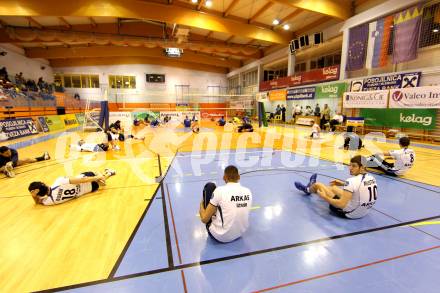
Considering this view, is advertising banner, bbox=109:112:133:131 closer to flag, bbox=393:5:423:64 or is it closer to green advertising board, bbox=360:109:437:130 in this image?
green advertising board, bbox=360:109:437:130

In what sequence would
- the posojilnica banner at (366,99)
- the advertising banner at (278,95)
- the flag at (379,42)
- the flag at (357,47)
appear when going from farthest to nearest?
1. the advertising banner at (278,95)
2. the flag at (357,47)
3. the posojilnica banner at (366,99)
4. the flag at (379,42)

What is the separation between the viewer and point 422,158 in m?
8.20

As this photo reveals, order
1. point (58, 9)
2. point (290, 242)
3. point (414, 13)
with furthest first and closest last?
point (58, 9)
point (414, 13)
point (290, 242)

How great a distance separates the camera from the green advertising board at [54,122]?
1565cm

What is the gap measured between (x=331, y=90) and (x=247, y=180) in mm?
14082

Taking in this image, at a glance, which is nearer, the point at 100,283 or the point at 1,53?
the point at 100,283

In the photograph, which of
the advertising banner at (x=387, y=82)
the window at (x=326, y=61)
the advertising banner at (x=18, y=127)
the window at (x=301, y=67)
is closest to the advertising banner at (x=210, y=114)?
the window at (x=301, y=67)

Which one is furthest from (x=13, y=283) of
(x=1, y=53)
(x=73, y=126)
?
(x=1, y=53)

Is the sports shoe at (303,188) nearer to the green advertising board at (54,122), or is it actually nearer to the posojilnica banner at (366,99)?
the posojilnica banner at (366,99)

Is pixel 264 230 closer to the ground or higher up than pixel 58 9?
closer to the ground

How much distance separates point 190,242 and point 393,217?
340 cm

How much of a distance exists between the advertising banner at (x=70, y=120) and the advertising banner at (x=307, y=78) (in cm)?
1903

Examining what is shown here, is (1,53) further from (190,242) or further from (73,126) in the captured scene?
(190,242)

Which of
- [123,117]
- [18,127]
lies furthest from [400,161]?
[123,117]
